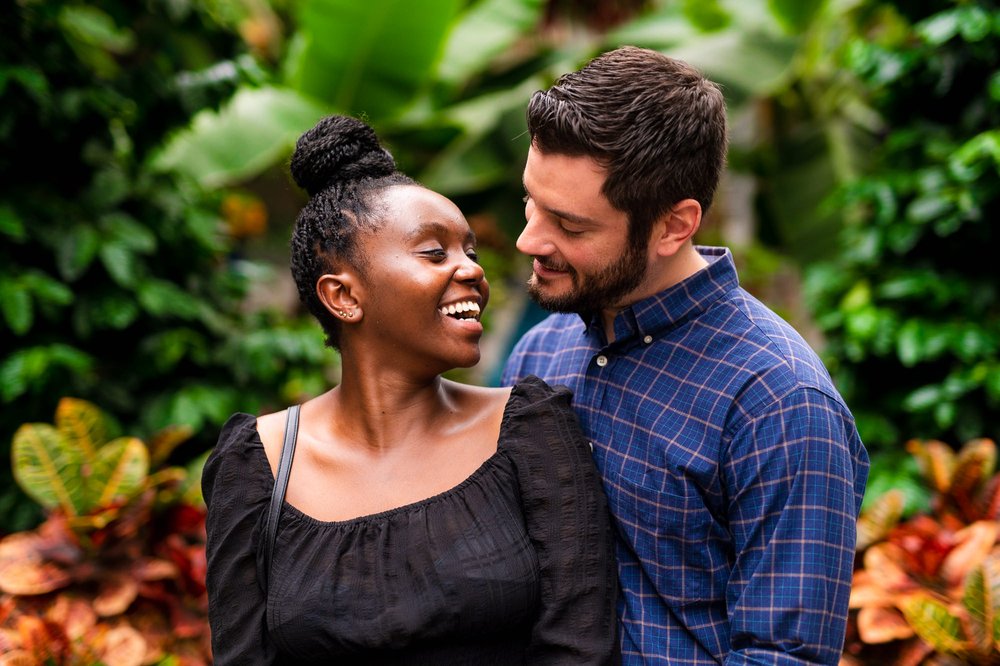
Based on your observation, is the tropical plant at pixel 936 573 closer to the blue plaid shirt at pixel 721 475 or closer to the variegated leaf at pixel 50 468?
the blue plaid shirt at pixel 721 475

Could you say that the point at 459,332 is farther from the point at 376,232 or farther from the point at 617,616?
the point at 617,616

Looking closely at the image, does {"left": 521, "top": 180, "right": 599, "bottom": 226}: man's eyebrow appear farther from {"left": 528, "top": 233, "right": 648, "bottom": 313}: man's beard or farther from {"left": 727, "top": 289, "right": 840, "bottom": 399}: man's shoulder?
{"left": 727, "top": 289, "right": 840, "bottom": 399}: man's shoulder

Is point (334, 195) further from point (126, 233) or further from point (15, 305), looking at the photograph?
point (126, 233)

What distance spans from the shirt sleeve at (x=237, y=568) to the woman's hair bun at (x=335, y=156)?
0.71m

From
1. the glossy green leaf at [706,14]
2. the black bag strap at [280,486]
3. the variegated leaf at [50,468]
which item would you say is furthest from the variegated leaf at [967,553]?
the glossy green leaf at [706,14]

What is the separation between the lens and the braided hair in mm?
2211

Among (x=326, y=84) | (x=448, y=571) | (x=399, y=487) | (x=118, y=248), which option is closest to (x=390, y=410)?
(x=399, y=487)

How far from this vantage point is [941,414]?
13.0 ft

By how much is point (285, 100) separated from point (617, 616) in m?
4.40

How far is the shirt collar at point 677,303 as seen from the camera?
218 centimetres

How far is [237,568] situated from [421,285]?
75cm

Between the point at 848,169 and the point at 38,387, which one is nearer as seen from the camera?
the point at 38,387

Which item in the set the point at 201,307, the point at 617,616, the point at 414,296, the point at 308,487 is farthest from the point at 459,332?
the point at 201,307

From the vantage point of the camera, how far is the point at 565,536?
204 centimetres
